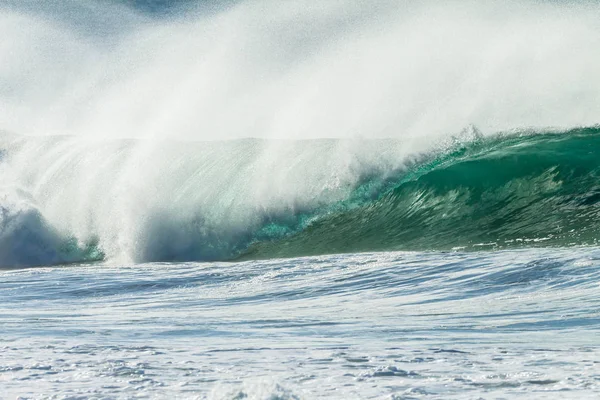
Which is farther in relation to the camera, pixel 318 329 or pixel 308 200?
pixel 308 200

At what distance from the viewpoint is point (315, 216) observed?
549 inches

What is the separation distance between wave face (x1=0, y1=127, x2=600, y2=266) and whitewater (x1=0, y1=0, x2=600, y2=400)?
4 centimetres

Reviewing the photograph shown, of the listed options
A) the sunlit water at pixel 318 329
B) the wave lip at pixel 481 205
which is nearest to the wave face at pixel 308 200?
the wave lip at pixel 481 205

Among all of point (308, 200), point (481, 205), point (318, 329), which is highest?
point (308, 200)

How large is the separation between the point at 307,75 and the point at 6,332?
1418cm

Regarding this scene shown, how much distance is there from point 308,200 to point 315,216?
0.45 m

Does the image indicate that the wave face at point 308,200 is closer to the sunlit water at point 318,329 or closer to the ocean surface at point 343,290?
the ocean surface at point 343,290

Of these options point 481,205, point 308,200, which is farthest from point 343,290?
point 308,200

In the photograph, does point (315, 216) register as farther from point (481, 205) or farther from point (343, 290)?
point (343, 290)

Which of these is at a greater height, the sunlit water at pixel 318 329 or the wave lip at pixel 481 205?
the wave lip at pixel 481 205

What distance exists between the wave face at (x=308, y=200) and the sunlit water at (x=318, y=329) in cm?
170

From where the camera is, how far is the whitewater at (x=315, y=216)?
5090 millimetres

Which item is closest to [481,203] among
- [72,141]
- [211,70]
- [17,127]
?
[211,70]

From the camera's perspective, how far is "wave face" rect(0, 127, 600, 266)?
12125mm
